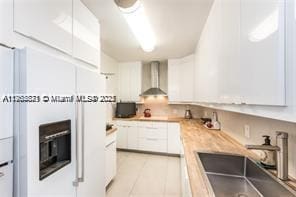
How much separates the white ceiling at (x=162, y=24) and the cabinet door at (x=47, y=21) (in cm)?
50

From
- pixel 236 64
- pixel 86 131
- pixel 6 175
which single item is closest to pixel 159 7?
pixel 236 64

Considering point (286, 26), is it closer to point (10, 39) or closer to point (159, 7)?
point (10, 39)

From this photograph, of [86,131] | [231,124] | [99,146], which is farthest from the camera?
[231,124]

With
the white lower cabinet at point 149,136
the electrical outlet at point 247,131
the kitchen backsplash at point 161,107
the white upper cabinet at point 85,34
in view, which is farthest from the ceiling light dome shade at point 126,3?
the kitchen backsplash at point 161,107

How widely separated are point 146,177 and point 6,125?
2.50m

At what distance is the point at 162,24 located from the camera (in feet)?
7.77

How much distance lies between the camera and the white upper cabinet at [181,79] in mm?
4129

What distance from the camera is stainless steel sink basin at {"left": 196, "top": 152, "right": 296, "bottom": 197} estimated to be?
109cm

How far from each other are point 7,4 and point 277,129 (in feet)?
6.41

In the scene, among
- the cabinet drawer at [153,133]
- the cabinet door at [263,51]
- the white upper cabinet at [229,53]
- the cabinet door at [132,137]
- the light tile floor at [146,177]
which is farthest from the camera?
the cabinet door at [132,137]

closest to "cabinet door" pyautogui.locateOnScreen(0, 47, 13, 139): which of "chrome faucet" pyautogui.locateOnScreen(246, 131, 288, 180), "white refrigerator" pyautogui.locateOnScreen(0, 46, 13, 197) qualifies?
"white refrigerator" pyautogui.locateOnScreen(0, 46, 13, 197)

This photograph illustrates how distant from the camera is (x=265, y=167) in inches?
49.3

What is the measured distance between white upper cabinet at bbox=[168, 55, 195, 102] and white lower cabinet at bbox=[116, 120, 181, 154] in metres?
0.75

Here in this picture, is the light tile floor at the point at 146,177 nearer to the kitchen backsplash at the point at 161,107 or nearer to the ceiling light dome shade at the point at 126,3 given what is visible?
the kitchen backsplash at the point at 161,107
